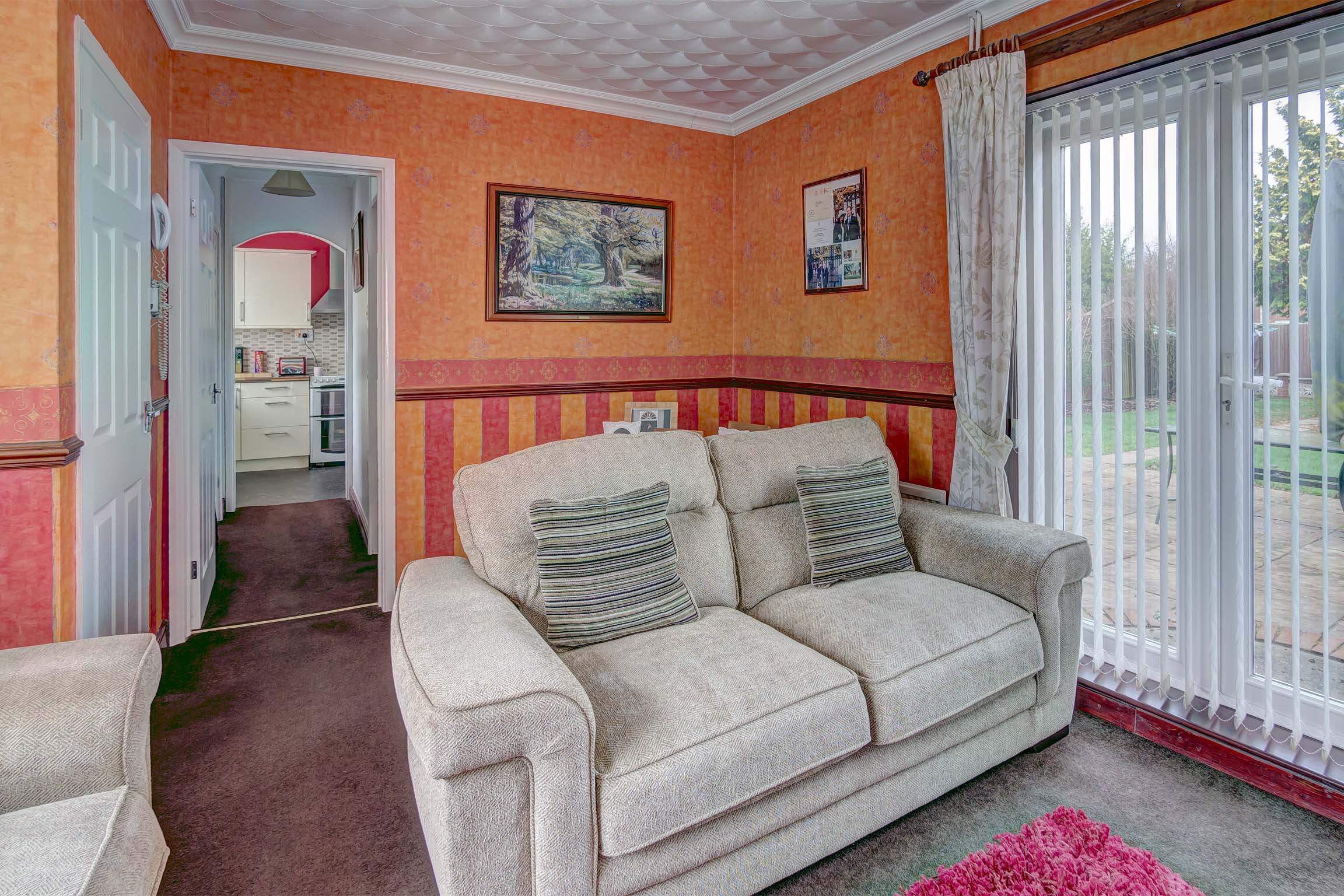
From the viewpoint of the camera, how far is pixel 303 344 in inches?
311

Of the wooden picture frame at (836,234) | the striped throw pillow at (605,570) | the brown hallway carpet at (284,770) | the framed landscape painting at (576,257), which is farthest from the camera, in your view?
the framed landscape painting at (576,257)

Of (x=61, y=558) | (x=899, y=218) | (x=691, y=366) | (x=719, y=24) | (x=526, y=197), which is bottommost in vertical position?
(x=61, y=558)

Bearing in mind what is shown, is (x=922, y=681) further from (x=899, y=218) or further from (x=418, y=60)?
(x=418, y=60)

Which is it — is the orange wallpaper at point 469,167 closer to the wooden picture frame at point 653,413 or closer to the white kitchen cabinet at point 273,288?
the wooden picture frame at point 653,413

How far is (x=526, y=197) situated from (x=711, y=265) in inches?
46.0

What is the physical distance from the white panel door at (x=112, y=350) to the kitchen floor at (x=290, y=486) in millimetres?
3380

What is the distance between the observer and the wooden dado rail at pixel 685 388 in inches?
130

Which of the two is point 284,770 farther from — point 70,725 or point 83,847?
point 83,847

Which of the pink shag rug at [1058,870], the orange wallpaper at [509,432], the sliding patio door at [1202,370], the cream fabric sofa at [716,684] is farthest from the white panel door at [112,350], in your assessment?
the sliding patio door at [1202,370]

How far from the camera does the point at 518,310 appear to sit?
151 inches

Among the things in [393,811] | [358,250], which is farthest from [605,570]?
[358,250]

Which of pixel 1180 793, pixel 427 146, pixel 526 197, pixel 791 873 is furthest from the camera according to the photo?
pixel 526 197

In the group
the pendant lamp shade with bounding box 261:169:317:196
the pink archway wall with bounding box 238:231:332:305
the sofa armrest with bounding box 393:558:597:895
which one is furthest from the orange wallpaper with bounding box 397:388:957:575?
the pink archway wall with bounding box 238:231:332:305

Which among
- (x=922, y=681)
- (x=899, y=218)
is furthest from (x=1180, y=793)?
(x=899, y=218)
